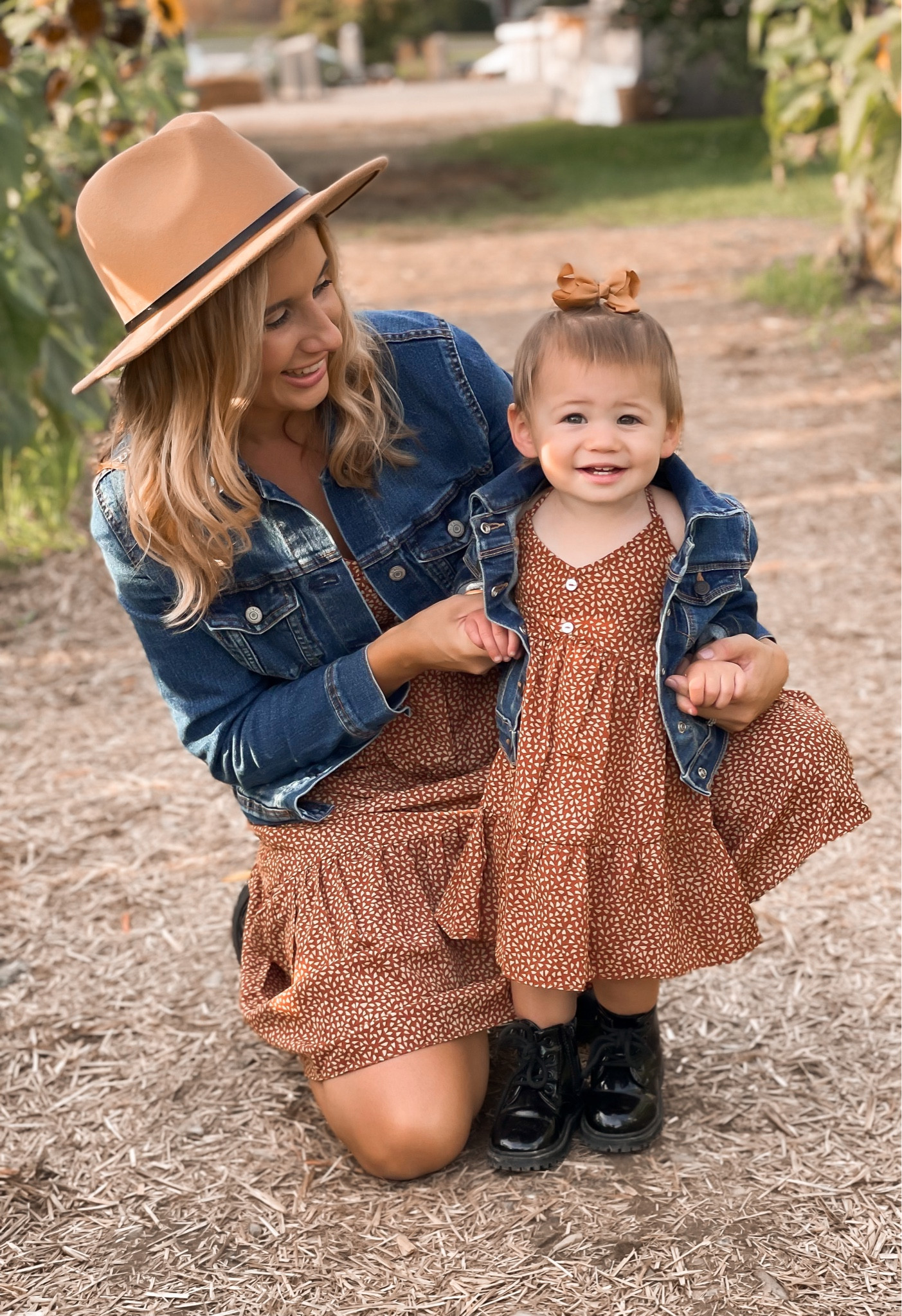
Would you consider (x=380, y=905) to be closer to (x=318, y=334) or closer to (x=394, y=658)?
(x=394, y=658)

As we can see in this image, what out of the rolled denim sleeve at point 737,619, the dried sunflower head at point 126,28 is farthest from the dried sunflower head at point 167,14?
the rolled denim sleeve at point 737,619

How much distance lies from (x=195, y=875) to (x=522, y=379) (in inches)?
58.1

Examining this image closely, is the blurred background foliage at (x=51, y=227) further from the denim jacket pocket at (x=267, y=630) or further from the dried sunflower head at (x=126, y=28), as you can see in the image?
the denim jacket pocket at (x=267, y=630)

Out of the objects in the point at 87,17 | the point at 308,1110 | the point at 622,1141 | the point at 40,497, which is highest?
the point at 87,17

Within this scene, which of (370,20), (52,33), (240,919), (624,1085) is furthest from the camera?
A: (370,20)

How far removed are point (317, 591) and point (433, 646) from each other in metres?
0.27

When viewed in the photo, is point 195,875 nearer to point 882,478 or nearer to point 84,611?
point 84,611

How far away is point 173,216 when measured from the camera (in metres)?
2.03

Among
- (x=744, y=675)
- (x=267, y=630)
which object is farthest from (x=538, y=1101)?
(x=267, y=630)

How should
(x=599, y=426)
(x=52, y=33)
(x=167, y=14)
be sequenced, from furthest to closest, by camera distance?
1. (x=167, y=14)
2. (x=52, y=33)
3. (x=599, y=426)

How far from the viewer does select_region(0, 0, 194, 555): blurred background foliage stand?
4066 mm

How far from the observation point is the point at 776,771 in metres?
2.09

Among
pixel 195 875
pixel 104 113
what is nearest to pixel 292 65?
pixel 104 113

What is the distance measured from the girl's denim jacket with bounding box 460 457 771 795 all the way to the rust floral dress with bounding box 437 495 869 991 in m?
0.03
